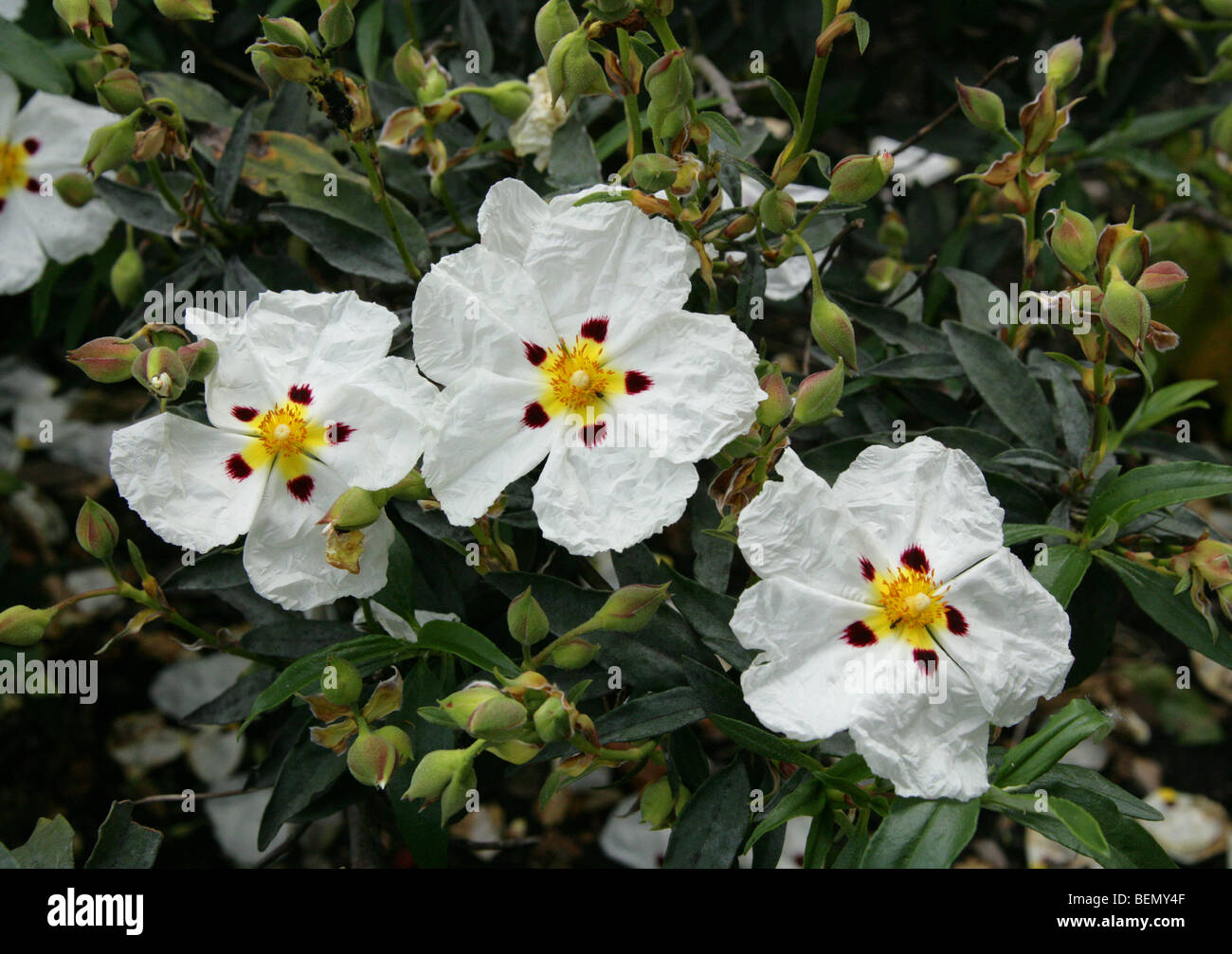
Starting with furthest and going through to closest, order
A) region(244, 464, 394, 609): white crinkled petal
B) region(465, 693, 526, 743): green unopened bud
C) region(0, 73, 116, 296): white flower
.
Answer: region(0, 73, 116, 296): white flower, region(244, 464, 394, 609): white crinkled petal, region(465, 693, 526, 743): green unopened bud

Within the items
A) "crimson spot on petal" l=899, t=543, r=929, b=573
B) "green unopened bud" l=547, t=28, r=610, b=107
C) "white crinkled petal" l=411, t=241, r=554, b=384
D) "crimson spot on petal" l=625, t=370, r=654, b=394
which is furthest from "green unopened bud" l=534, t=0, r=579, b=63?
"crimson spot on petal" l=899, t=543, r=929, b=573

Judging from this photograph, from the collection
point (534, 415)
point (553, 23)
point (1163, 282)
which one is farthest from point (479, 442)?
point (1163, 282)

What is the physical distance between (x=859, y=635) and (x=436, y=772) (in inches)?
18.2

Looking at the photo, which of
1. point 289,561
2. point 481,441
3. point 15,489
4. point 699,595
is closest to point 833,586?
point 699,595

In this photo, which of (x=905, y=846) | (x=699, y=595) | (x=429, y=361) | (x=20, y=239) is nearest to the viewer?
(x=905, y=846)

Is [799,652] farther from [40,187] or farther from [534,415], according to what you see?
[40,187]

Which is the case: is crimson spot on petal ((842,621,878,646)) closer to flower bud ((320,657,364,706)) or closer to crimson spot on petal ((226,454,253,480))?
flower bud ((320,657,364,706))

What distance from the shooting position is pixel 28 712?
2316 millimetres

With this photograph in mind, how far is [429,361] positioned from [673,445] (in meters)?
0.28

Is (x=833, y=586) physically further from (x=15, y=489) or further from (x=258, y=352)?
(x=15, y=489)

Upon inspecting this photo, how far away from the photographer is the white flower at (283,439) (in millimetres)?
1196

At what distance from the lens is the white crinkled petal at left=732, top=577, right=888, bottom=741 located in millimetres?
1079

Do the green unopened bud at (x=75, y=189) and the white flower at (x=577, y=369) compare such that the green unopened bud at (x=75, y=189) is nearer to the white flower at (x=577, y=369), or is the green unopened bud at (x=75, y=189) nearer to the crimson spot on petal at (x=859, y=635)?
the white flower at (x=577, y=369)

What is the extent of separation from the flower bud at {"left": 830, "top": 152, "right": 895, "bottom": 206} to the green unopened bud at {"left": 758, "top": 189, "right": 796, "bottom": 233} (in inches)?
2.2
